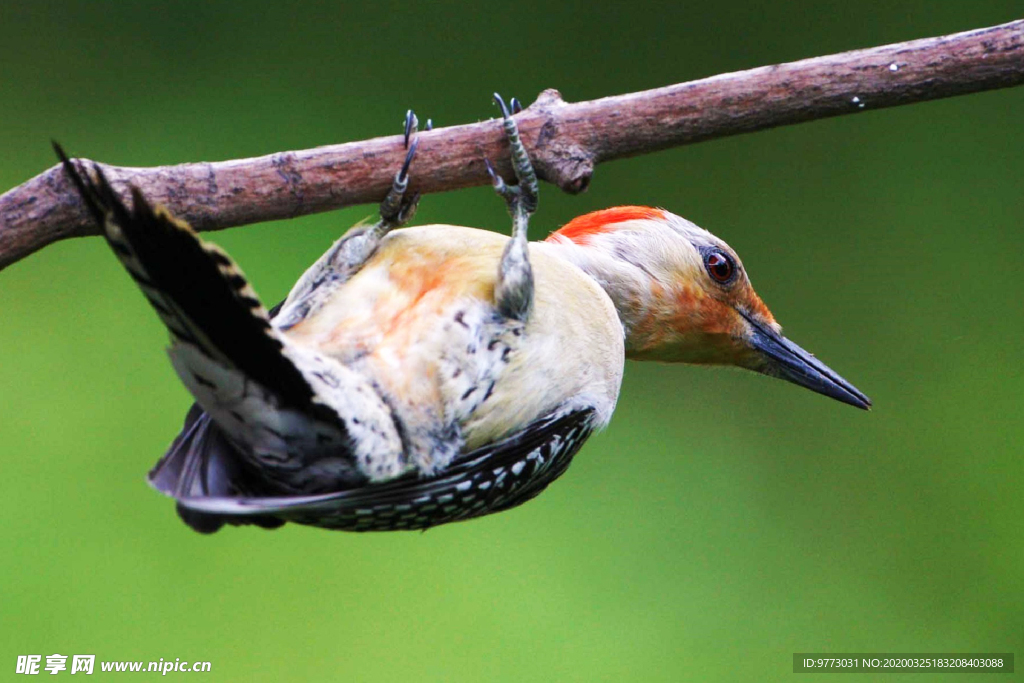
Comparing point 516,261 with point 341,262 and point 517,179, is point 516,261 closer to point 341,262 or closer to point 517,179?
point 517,179

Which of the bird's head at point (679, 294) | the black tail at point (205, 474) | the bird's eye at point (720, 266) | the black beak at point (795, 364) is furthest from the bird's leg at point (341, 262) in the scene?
the black beak at point (795, 364)

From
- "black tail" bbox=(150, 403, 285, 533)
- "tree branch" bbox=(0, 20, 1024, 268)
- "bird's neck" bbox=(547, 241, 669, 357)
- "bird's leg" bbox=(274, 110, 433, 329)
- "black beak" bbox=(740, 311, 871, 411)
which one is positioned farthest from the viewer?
"black beak" bbox=(740, 311, 871, 411)

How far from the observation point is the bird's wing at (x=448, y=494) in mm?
1814

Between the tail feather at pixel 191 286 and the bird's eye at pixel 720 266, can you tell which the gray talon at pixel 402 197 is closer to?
the tail feather at pixel 191 286

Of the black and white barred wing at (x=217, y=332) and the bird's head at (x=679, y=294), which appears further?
the bird's head at (x=679, y=294)

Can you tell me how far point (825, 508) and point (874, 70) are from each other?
7.30 ft

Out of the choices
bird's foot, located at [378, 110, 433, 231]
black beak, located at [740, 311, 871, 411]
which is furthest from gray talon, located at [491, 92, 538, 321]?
black beak, located at [740, 311, 871, 411]

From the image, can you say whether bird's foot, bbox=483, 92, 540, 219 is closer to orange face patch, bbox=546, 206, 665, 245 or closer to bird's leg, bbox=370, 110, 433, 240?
bird's leg, bbox=370, 110, 433, 240

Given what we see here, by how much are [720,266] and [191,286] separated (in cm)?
158

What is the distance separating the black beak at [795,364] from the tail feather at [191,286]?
4.88 ft

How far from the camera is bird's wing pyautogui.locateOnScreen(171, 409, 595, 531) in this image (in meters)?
1.81

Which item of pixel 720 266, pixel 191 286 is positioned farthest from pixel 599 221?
pixel 191 286

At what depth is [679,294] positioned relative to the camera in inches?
110

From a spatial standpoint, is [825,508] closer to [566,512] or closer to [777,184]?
[566,512]
